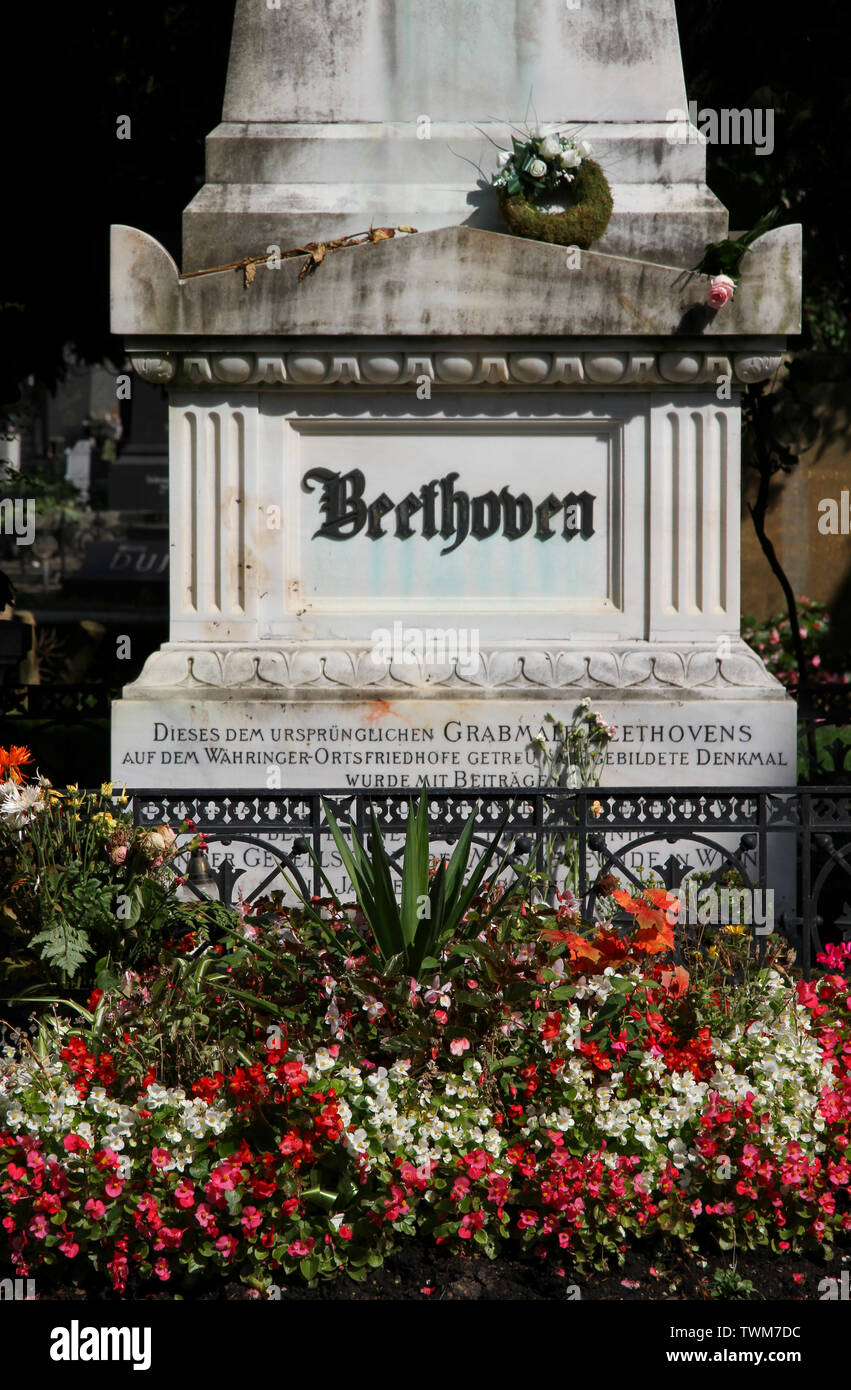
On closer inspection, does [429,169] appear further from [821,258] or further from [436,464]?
[821,258]

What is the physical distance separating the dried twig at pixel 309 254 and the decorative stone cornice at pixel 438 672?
177 centimetres

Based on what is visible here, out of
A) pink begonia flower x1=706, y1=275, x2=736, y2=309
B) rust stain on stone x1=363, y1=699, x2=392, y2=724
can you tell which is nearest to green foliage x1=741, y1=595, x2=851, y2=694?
pink begonia flower x1=706, y1=275, x2=736, y2=309

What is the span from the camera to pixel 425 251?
6738mm

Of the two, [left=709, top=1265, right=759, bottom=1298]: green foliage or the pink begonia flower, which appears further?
the pink begonia flower

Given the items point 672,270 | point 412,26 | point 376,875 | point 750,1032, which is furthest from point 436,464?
point 750,1032

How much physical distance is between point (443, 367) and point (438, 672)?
1.46m

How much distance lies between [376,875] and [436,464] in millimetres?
2850

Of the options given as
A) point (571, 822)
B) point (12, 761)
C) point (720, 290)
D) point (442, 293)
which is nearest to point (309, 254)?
point (442, 293)

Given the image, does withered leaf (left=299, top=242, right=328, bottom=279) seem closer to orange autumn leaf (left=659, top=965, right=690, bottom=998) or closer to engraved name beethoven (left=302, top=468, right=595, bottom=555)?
engraved name beethoven (left=302, top=468, right=595, bottom=555)

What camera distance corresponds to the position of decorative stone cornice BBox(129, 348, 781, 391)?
686 cm

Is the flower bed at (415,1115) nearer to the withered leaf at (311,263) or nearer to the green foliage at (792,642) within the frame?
the withered leaf at (311,263)

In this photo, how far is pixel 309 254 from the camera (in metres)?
6.77

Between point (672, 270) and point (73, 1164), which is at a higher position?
point (672, 270)

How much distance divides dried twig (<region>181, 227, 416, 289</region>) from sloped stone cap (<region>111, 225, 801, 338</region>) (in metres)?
0.03
